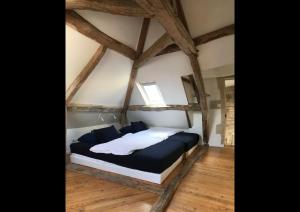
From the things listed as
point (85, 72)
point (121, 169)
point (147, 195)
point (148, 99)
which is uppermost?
point (85, 72)

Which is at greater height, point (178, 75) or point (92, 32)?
point (92, 32)

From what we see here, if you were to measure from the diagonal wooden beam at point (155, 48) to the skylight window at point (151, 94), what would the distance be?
0.91m

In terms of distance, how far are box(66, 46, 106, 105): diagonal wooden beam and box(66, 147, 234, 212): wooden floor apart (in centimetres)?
160

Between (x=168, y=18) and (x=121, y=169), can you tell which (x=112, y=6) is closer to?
(x=168, y=18)

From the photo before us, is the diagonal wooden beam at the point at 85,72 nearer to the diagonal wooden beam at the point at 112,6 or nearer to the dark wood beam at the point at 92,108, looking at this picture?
the dark wood beam at the point at 92,108

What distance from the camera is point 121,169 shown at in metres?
3.16

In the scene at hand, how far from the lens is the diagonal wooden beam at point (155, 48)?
325 cm

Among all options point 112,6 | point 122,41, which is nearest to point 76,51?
point 122,41

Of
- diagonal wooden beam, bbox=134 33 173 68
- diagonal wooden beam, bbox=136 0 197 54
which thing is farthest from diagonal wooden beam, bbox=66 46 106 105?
diagonal wooden beam, bbox=136 0 197 54

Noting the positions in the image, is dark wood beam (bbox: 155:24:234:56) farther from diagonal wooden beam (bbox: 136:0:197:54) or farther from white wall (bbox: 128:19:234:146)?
diagonal wooden beam (bbox: 136:0:197:54)

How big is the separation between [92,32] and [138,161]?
2252 millimetres
